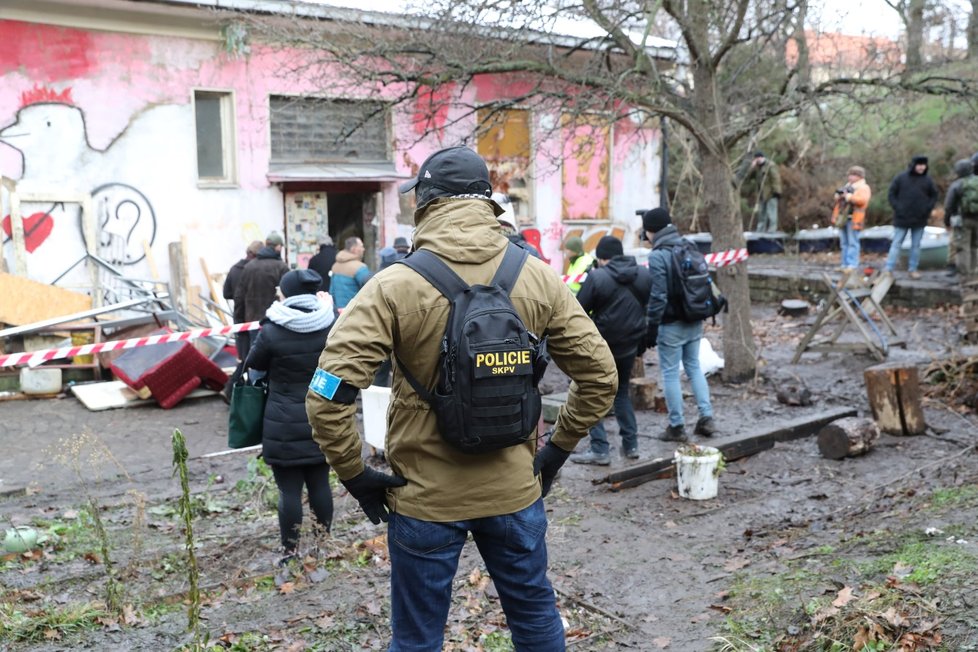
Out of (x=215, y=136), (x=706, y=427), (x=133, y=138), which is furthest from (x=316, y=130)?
(x=706, y=427)

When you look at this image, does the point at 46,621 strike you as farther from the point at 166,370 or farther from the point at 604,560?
the point at 166,370

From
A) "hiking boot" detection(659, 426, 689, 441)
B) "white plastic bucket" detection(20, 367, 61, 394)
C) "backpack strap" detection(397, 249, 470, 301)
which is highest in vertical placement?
"backpack strap" detection(397, 249, 470, 301)

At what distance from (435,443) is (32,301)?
10626mm

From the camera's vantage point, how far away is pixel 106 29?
44.0 feet

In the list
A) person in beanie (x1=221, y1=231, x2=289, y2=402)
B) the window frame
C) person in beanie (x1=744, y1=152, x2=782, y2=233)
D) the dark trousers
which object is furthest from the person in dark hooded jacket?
the dark trousers

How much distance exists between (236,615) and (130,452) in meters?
4.90

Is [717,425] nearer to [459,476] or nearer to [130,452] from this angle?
[130,452]

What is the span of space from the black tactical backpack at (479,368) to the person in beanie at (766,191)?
1742 centimetres

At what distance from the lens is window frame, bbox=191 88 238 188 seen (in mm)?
14492

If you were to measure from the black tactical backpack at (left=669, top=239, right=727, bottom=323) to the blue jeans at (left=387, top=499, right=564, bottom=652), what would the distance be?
16.7 ft

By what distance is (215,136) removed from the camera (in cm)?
1473

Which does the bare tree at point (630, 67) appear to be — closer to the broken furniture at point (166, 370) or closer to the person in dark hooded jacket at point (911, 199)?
the broken furniture at point (166, 370)

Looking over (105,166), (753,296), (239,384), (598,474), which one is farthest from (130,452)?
(753,296)

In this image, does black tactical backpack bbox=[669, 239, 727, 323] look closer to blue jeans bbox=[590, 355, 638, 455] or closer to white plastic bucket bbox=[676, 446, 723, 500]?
blue jeans bbox=[590, 355, 638, 455]
